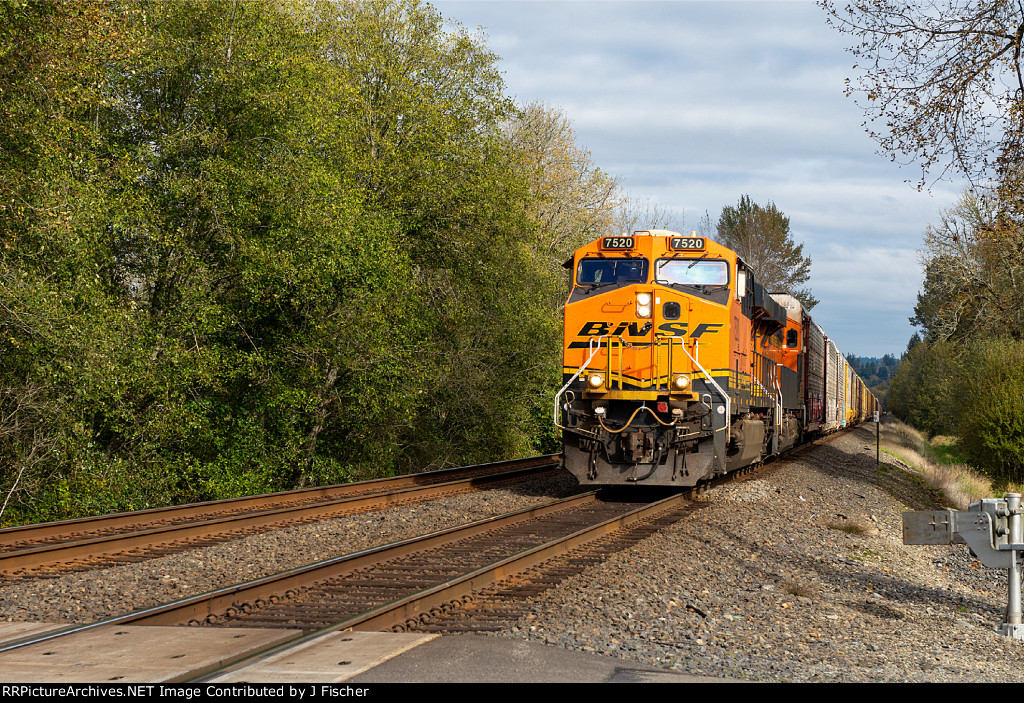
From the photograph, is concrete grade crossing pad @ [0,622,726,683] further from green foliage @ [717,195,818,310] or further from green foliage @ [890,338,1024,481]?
green foliage @ [717,195,818,310]

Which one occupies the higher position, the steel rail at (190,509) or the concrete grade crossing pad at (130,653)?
the concrete grade crossing pad at (130,653)

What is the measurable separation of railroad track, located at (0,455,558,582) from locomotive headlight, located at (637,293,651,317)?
4.65 metres

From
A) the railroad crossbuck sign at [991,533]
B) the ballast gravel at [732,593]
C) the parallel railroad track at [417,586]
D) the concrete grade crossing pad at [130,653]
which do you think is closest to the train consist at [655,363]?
the ballast gravel at [732,593]

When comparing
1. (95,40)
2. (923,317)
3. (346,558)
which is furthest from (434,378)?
(923,317)

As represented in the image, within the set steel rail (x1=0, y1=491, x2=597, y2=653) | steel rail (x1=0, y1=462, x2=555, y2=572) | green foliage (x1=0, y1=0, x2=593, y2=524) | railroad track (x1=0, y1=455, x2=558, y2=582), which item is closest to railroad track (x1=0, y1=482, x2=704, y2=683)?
steel rail (x1=0, y1=491, x2=597, y2=653)

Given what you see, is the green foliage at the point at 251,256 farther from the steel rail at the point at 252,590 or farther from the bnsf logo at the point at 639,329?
the steel rail at the point at 252,590

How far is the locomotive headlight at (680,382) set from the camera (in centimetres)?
1354

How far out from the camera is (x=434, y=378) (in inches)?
841

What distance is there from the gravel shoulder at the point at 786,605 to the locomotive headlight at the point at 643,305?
315 centimetres

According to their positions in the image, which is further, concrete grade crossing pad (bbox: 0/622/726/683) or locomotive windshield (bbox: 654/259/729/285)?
locomotive windshield (bbox: 654/259/729/285)

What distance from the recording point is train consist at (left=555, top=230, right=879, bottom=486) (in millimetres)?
13648

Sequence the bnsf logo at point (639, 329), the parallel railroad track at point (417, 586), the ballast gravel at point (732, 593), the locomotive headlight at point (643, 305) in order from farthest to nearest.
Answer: the locomotive headlight at point (643, 305)
the bnsf logo at point (639, 329)
the parallel railroad track at point (417, 586)
the ballast gravel at point (732, 593)

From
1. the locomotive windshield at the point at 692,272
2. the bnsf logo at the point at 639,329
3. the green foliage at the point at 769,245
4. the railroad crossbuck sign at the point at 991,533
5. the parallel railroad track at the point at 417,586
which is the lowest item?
the parallel railroad track at the point at 417,586
